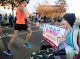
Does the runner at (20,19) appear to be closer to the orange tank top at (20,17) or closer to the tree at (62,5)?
the orange tank top at (20,17)

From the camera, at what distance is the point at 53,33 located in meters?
5.46

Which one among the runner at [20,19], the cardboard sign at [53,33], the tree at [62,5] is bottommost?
the tree at [62,5]

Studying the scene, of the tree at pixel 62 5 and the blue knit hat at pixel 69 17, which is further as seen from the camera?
the tree at pixel 62 5

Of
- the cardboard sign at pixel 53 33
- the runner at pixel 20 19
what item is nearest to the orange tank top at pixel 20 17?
the runner at pixel 20 19

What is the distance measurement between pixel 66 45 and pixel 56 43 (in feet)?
0.98

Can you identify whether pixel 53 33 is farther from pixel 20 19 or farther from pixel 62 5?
pixel 62 5

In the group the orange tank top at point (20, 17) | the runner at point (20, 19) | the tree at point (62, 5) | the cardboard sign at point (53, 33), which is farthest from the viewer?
the tree at point (62, 5)

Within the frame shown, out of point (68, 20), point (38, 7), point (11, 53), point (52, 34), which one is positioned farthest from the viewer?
point (38, 7)

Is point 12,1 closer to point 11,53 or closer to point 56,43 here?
point 11,53

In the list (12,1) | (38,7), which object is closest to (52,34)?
(12,1)

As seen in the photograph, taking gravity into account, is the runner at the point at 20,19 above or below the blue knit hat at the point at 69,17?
below

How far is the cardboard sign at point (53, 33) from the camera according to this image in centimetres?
508

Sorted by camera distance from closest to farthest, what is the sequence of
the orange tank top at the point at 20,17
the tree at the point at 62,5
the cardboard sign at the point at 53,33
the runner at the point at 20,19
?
1. the cardboard sign at the point at 53,33
2. the runner at the point at 20,19
3. the orange tank top at the point at 20,17
4. the tree at the point at 62,5

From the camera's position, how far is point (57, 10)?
309ft
